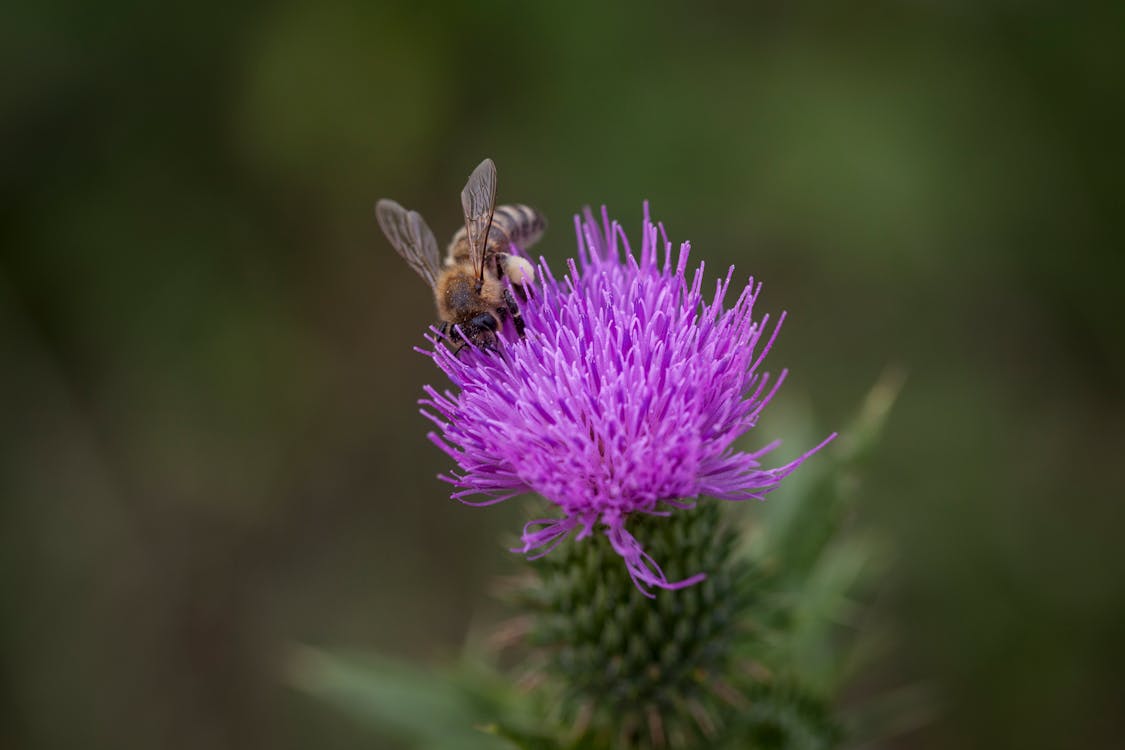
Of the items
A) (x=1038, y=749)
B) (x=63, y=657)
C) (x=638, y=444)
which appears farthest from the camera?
(x=63, y=657)

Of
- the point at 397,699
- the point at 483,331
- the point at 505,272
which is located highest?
the point at 505,272

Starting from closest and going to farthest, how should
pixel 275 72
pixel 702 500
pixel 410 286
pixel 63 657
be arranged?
pixel 702 500 < pixel 63 657 < pixel 275 72 < pixel 410 286

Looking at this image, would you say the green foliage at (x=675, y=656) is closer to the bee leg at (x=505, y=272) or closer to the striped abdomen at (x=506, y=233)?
the bee leg at (x=505, y=272)

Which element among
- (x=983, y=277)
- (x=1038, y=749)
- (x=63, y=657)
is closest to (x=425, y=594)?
(x=63, y=657)

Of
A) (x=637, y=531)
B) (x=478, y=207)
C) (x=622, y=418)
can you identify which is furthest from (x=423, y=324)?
(x=622, y=418)

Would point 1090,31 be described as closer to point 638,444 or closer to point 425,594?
point 638,444

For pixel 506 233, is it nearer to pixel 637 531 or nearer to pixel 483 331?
pixel 483 331
